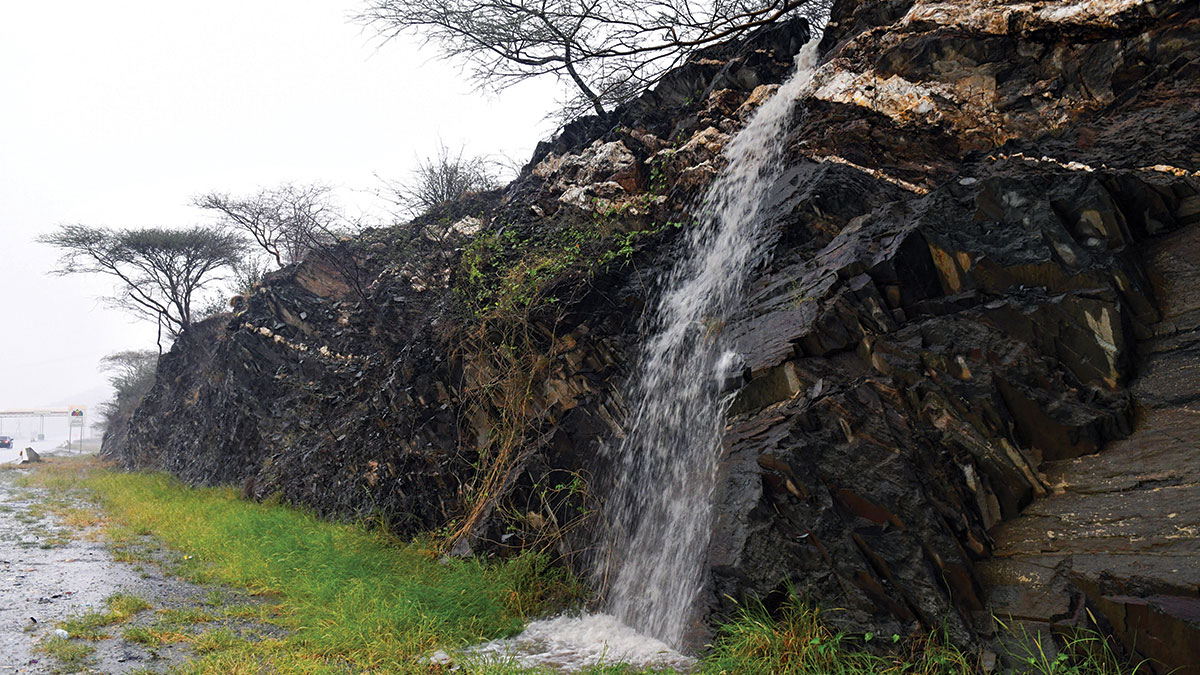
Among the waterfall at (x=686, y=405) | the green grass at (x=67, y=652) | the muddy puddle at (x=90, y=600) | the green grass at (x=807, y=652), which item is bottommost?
the muddy puddle at (x=90, y=600)

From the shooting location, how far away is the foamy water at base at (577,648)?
388 centimetres

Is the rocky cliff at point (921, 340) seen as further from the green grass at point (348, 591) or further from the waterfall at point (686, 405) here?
the green grass at point (348, 591)

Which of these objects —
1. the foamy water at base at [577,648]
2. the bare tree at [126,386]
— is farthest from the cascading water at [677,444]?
the bare tree at [126,386]

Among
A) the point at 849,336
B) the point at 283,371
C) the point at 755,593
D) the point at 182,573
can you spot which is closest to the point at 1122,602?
the point at 755,593

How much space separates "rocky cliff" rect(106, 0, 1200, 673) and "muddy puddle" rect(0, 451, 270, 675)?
2.25m

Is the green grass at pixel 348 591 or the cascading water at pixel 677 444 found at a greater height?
the cascading water at pixel 677 444

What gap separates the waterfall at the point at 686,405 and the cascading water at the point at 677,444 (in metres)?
0.01

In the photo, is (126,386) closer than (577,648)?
No

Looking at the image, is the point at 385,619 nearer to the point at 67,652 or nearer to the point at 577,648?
the point at 577,648

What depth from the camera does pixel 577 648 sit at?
4297 millimetres

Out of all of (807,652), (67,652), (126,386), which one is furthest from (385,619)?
(126,386)

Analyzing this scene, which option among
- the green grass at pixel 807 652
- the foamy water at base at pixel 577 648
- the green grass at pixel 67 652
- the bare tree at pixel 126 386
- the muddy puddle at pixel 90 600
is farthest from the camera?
the bare tree at pixel 126 386

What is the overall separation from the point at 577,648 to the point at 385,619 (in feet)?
4.53

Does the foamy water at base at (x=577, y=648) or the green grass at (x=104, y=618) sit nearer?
the foamy water at base at (x=577, y=648)
